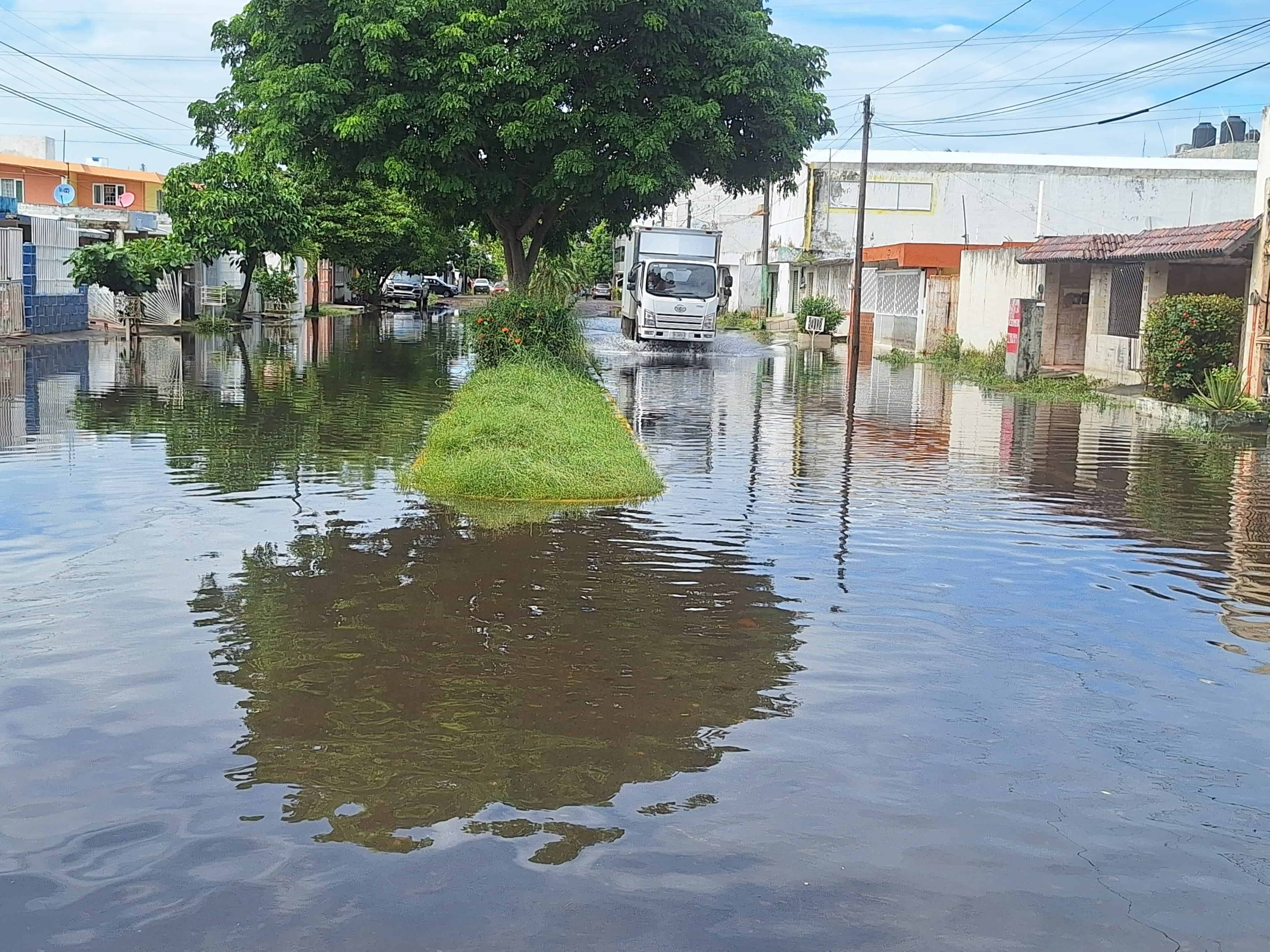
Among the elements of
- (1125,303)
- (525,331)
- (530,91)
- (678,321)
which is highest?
(530,91)

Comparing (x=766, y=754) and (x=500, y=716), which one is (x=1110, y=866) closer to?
(x=766, y=754)

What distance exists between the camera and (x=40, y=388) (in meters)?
21.8

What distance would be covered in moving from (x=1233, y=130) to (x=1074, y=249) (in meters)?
43.9

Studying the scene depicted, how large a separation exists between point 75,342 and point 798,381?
18777 mm

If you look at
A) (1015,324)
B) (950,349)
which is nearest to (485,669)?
(1015,324)

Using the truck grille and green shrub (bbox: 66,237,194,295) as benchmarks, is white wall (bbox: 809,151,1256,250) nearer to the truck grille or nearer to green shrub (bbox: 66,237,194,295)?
the truck grille

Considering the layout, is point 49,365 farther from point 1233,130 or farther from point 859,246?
point 1233,130

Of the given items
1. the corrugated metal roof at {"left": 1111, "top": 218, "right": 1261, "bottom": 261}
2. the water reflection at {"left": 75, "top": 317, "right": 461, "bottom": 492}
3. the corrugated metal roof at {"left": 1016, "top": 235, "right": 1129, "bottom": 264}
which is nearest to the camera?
the water reflection at {"left": 75, "top": 317, "right": 461, "bottom": 492}

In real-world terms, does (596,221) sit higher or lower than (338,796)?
higher

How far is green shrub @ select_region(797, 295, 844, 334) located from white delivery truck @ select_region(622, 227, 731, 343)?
37.2 feet

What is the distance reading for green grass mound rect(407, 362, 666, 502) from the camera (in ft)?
39.8

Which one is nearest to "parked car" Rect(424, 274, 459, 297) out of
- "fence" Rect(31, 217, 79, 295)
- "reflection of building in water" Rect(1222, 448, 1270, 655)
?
"fence" Rect(31, 217, 79, 295)

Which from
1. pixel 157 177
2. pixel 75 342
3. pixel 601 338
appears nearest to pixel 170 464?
pixel 75 342

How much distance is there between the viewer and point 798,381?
28.0m
